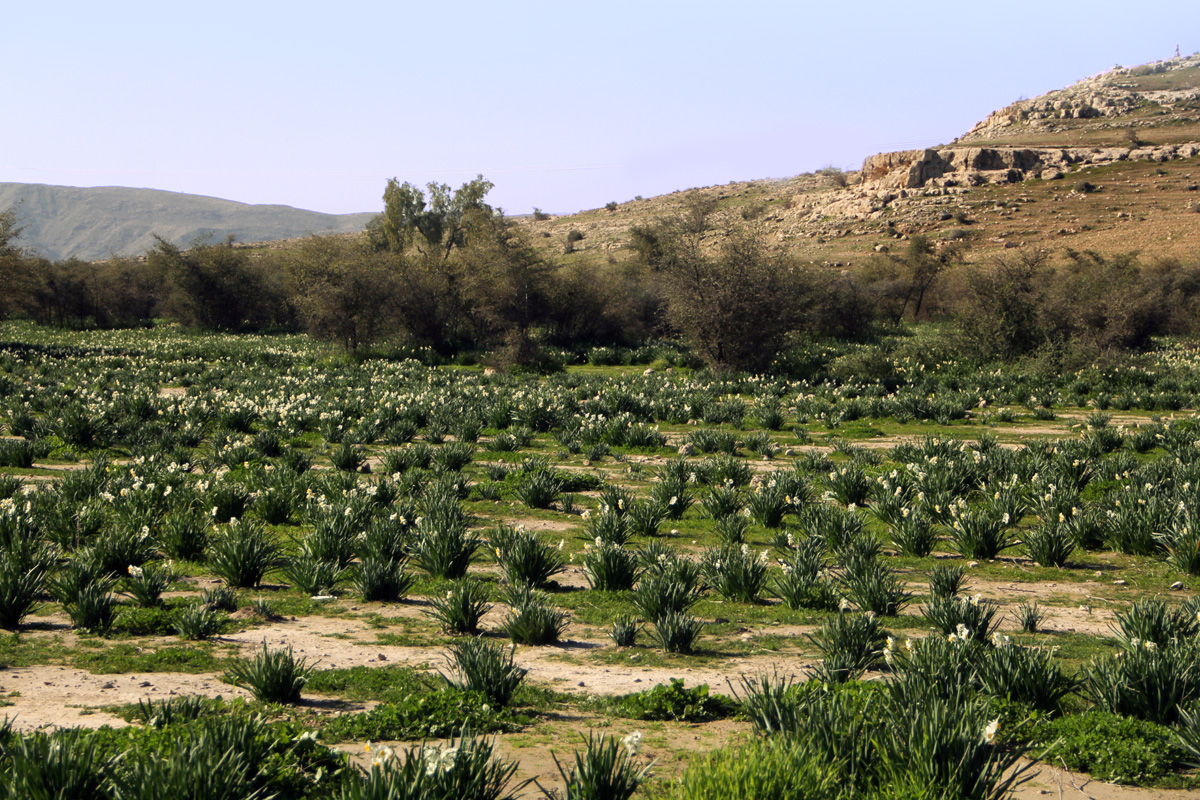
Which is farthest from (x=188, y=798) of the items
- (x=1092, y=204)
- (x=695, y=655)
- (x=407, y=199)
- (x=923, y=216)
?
(x=1092, y=204)

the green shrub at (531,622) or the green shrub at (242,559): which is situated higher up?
the green shrub at (242,559)

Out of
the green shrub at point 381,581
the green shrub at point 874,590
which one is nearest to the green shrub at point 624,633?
the green shrub at point 874,590

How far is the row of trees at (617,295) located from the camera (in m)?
27.7

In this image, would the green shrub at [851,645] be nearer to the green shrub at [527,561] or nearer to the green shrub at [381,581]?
the green shrub at [527,561]

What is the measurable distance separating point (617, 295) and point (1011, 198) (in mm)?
49923

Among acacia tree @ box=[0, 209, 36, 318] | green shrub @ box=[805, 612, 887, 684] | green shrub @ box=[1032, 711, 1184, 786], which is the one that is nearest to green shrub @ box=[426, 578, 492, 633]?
green shrub @ box=[805, 612, 887, 684]

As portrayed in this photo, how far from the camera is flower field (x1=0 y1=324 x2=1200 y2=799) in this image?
3.44 meters

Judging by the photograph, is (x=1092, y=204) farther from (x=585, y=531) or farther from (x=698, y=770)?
(x=698, y=770)

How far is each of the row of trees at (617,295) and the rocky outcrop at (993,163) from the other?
28.0 meters

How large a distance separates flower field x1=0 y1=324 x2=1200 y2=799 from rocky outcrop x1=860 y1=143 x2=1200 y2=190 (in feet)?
229

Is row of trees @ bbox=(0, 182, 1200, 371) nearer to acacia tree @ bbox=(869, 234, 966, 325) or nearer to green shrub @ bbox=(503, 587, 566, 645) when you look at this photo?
acacia tree @ bbox=(869, 234, 966, 325)

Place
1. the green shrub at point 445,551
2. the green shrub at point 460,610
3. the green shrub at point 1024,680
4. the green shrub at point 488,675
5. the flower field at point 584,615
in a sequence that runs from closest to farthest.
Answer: the flower field at point 584,615 < the green shrub at point 1024,680 < the green shrub at point 488,675 < the green shrub at point 460,610 < the green shrub at point 445,551

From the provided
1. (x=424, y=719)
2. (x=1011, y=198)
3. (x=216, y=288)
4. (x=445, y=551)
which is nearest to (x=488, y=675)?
(x=424, y=719)

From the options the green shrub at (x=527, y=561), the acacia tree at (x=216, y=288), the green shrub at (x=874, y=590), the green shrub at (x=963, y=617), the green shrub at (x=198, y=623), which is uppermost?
the acacia tree at (x=216, y=288)
